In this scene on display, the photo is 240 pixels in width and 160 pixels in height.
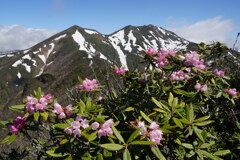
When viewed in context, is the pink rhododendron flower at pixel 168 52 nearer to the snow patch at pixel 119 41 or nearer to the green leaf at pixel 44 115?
the green leaf at pixel 44 115

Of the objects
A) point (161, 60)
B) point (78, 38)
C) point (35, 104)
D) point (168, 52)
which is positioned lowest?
point (35, 104)

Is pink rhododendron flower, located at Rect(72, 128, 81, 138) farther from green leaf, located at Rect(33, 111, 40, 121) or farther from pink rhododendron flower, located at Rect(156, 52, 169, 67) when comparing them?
pink rhododendron flower, located at Rect(156, 52, 169, 67)

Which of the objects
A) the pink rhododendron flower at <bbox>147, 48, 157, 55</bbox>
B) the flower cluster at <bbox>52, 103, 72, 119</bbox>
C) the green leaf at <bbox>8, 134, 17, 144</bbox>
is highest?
the pink rhododendron flower at <bbox>147, 48, 157, 55</bbox>

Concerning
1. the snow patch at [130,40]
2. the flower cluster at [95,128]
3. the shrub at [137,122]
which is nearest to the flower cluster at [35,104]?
the shrub at [137,122]

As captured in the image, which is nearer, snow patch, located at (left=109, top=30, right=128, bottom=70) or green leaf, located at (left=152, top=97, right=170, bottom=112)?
green leaf, located at (left=152, top=97, right=170, bottom=112)

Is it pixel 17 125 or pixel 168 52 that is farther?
pixel 168 52

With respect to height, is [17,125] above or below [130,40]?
below

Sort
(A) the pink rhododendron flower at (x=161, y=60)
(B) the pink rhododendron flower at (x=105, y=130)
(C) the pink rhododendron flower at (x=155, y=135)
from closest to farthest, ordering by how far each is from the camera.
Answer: (C) the pink rhododendron flower at (x=155, y=135) → (B) the pink rhododendron flower at (x=105, y=130) → (A) the pink rhododendron flower at (x=161, y=60)

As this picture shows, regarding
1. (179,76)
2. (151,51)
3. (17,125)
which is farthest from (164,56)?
(17,125)

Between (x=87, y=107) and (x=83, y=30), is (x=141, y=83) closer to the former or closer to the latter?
(x=87, y=107)

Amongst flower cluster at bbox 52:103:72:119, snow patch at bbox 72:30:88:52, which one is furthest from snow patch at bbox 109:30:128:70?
flower cluster at bbox 52:103:72:119

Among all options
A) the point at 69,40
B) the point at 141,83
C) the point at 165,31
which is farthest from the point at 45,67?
the point at 141,83

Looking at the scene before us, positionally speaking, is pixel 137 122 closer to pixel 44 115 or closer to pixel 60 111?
pixel 60 111

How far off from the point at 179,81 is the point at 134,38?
8068 cm
